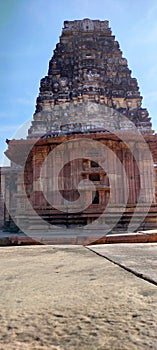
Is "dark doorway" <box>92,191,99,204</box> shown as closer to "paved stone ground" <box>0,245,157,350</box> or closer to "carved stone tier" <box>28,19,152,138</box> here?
"carved stone tier" <box>28,19,152,138</box>

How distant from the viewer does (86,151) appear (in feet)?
36.5

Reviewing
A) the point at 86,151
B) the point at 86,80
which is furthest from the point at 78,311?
the point at 86,80

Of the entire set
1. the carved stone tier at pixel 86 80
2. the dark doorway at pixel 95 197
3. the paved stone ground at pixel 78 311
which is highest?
the carved stone tier at pixel 86 80

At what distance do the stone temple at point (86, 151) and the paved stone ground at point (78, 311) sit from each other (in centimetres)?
677

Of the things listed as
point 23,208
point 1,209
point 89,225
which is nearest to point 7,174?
point 1,209

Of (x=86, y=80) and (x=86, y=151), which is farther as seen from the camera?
(x=86, y=80)

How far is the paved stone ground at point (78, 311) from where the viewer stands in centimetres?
98

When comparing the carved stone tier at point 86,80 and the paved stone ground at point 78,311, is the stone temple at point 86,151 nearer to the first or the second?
the carved stone tier at point 86,80

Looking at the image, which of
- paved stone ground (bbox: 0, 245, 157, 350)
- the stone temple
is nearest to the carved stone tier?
the stone temple

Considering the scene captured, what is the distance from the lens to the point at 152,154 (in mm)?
12586

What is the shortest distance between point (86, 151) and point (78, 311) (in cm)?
1000

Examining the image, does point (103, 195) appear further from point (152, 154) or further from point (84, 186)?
point (152, 154)

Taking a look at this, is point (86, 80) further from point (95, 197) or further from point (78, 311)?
point (78, 311)

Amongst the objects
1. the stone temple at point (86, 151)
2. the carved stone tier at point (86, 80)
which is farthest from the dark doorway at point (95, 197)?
the carved stone tier at point (86, 80)
